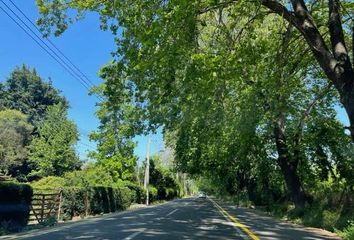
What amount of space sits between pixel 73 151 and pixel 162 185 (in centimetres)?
2533

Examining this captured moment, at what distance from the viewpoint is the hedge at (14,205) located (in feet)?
69.6

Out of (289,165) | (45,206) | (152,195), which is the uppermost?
(152,195)

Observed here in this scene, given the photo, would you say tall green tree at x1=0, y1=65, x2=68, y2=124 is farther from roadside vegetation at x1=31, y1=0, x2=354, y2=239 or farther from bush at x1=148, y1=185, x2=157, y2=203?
roadside vegetation at x1=31, y1=0, x2=354, y2=239

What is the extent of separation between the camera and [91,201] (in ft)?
119

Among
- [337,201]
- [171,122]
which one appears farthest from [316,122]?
[171,122]

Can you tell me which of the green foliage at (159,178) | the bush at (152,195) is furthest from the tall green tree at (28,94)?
the bush at (152,195)

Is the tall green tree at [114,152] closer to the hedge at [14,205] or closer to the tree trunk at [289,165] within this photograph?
the tree trunk at [289,165]

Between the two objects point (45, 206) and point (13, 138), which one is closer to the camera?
point (45, 206)

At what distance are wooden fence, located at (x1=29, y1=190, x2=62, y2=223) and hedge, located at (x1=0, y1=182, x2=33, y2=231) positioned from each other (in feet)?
3.43

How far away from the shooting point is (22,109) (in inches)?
3408

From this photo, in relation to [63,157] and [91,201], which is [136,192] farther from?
[91,201]

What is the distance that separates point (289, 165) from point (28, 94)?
65.0 metres

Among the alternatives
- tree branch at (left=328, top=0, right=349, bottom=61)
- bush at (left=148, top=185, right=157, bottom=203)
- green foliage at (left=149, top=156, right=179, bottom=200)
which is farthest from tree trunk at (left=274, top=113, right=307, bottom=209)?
green foliage at (left=149, top=156, right=179, bottom=200)

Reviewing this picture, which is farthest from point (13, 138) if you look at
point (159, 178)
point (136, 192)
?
point (159, 178)
